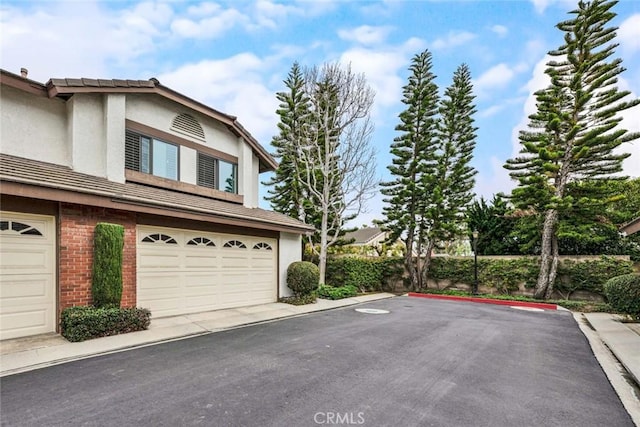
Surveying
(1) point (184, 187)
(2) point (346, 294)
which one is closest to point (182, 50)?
(1) point (184, 187)

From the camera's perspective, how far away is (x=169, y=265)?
8.55 meters

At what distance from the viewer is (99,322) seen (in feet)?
20.9

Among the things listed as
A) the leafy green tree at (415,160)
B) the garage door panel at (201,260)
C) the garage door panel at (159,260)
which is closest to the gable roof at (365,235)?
the leafy green tree at (415,160)

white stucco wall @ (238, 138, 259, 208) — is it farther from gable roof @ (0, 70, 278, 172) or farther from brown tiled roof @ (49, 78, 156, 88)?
brown tiled roof @ (49, 78, 156, 88)

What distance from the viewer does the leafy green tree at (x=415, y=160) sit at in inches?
698

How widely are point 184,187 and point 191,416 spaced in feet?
26.1

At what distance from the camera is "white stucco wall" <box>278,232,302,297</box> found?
12023 millimetres

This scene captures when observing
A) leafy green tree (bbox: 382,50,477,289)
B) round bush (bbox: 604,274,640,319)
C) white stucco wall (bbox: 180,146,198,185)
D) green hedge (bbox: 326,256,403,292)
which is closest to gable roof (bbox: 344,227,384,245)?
green hedge (bbox: 326,256,403,292)

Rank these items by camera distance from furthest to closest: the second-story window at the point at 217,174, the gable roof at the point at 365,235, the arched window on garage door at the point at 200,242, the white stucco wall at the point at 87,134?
the gable roof at the point at 365,235, the second-story window at the point at 217,174, the arched window on garage door at the point at 200,242, the white stucco wall at the point at 87,134

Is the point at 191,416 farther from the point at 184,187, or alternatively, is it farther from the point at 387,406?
the point at 184,187

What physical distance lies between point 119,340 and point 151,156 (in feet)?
17.7

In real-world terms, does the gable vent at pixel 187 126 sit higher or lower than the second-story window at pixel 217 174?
higher

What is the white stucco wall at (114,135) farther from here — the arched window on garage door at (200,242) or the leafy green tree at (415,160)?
the leafy green tree at (415,160)

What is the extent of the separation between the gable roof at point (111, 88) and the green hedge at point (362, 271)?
845 cm
